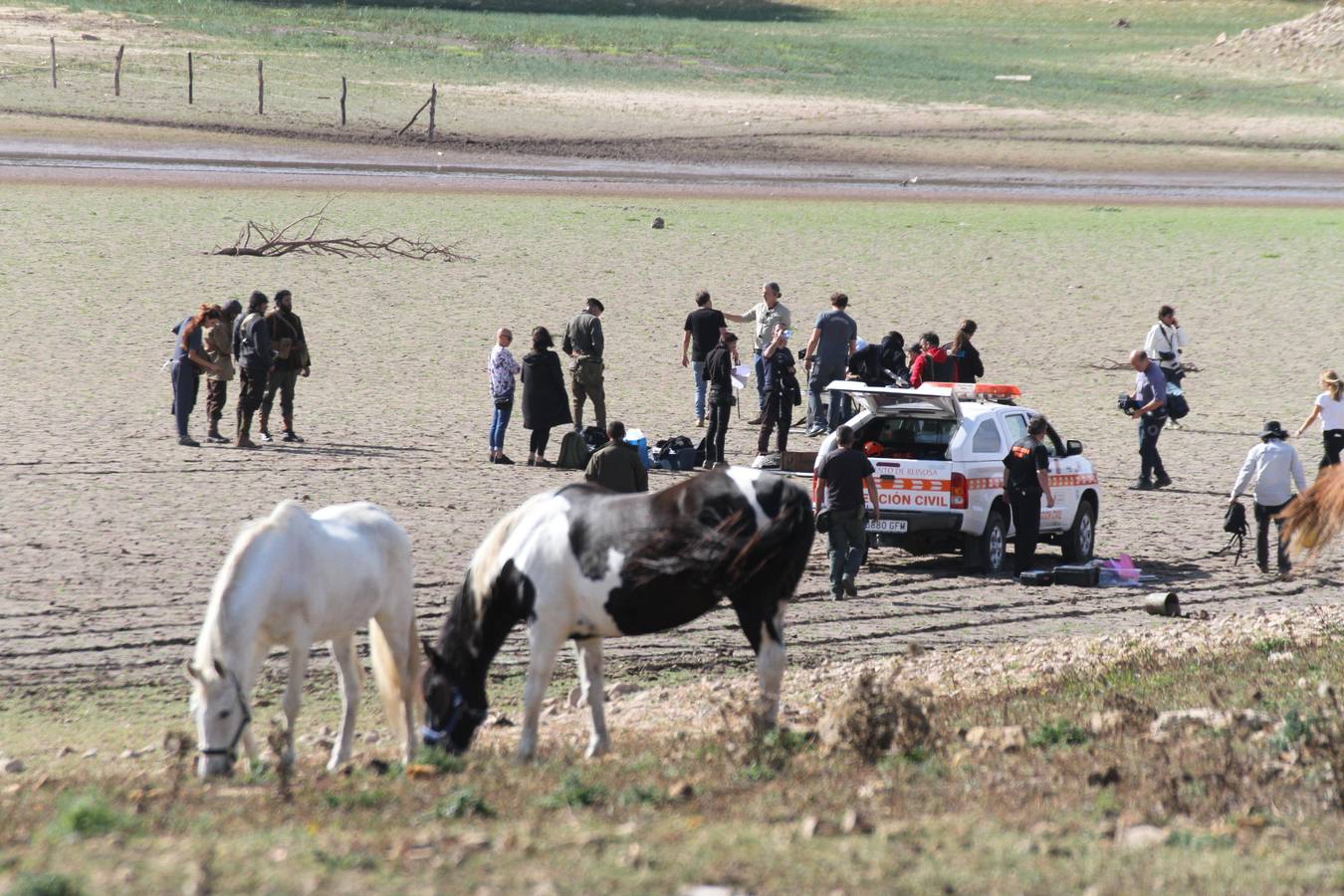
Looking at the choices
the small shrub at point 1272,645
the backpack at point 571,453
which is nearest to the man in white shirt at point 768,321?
the backpack at point 571,453

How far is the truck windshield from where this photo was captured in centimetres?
1694

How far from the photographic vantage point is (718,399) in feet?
65.9

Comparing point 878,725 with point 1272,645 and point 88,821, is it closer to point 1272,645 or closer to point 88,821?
point 88,821

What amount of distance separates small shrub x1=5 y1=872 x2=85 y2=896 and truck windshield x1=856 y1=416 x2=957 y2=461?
1162 centimetres

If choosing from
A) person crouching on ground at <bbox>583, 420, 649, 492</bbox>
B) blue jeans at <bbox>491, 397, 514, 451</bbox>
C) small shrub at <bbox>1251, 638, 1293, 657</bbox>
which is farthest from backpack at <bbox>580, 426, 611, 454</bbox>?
small shrub at <bbox>1251, 638, 1293, 657</bbox>

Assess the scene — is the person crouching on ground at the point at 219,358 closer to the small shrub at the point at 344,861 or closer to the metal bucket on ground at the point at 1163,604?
the metal bucket on ground at the point at 1163,604

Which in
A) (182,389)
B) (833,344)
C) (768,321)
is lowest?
(182,389)

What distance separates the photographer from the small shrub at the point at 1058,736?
9.34m

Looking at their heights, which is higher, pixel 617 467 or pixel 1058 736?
pixel 617 467

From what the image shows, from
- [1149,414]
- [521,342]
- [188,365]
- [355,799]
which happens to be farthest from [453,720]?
[521,342]

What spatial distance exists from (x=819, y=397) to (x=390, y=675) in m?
13.2

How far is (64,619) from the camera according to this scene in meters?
13.1

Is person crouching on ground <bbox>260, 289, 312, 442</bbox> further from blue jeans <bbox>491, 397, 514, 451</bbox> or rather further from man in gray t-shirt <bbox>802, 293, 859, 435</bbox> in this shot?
man in gray t-shirt <bbox>802, 293, 859, 435</bbox>

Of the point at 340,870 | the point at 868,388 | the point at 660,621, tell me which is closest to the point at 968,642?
the point at 868,388
